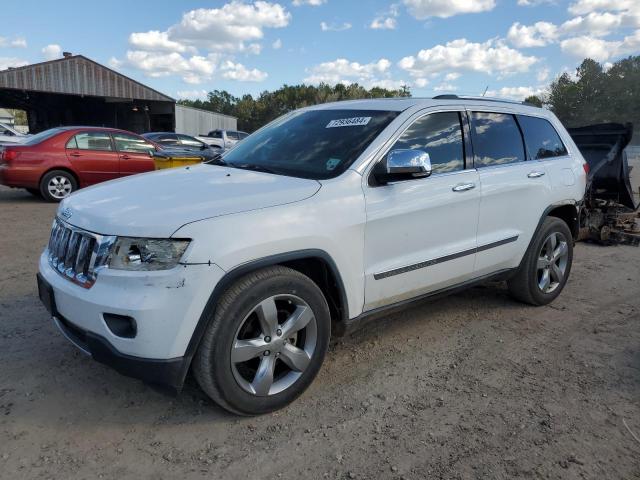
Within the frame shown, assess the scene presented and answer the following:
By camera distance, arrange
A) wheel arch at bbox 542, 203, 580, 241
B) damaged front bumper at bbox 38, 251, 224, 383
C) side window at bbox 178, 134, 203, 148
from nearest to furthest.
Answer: damaged front bumper at bbox 38, 251, 224, 383, wheel arch at bbox 542, 203, 580, 241, side window at bbox 178, 134, 203, 148

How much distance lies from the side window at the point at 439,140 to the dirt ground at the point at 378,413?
4.44 feet

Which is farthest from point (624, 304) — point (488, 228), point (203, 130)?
point (203, 130)

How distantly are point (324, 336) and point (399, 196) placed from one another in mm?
1009

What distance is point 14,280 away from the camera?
4.85 meters

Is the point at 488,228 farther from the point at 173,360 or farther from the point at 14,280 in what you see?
the point at 14,280

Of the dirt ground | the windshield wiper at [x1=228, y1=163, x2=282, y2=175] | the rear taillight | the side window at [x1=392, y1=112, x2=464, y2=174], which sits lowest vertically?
the dirt ground

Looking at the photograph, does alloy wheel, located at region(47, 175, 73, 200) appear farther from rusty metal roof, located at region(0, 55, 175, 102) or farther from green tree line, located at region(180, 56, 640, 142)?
green tree line, located at region(180, 56, 640, 142)

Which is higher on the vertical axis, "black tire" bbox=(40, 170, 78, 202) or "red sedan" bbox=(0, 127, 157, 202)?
"red sedan" bbox=(0, 127, 157, 202)

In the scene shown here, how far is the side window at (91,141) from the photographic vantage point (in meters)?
9.73

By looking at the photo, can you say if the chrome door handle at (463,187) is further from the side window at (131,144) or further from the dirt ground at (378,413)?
the side window at (131,144)

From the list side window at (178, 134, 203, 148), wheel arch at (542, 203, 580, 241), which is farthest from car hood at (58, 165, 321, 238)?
side window at (178, 134, 203, 148)

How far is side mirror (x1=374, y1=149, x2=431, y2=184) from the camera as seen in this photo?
3.04 metres

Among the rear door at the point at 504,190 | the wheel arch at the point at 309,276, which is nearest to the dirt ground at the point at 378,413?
the wheel arch at the point at 309,276

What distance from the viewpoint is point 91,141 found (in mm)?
9961
